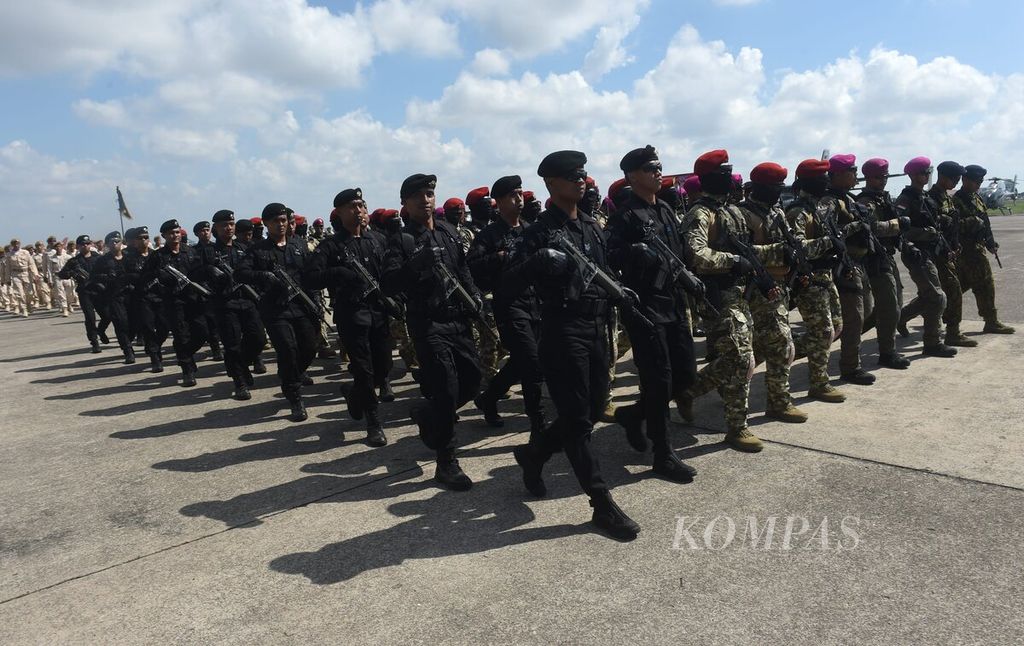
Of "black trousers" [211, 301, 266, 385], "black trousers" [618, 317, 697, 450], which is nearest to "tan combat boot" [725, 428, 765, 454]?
"black trousers" [618, 317, 697, 450]

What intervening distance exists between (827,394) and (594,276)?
10.3 ft

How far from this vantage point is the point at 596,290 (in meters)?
3.80

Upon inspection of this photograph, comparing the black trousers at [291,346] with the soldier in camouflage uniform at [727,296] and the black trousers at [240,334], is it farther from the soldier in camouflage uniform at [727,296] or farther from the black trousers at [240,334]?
the soldier in camouflage uniform at [727,296]

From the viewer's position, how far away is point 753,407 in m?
5.79

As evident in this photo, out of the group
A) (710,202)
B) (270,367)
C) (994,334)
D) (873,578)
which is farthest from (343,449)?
(994,334)

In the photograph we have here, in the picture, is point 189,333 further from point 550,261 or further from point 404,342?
point 550,261

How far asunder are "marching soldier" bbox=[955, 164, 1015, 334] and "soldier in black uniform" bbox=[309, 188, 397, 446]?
256 inches

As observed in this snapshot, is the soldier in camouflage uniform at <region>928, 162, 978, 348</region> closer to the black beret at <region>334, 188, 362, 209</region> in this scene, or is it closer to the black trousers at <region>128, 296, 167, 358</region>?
the black beret at <region>334, 188, 362, 209</region>

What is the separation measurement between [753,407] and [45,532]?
5.10 metres

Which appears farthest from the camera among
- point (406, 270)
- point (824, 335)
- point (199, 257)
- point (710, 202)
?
point (199, 257)

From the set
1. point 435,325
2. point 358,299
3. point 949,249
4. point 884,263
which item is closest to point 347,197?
point 358,299

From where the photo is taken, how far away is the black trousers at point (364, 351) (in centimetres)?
565

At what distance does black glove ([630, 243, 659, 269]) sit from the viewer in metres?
4.11

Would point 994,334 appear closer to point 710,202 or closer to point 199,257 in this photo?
point 710,202
